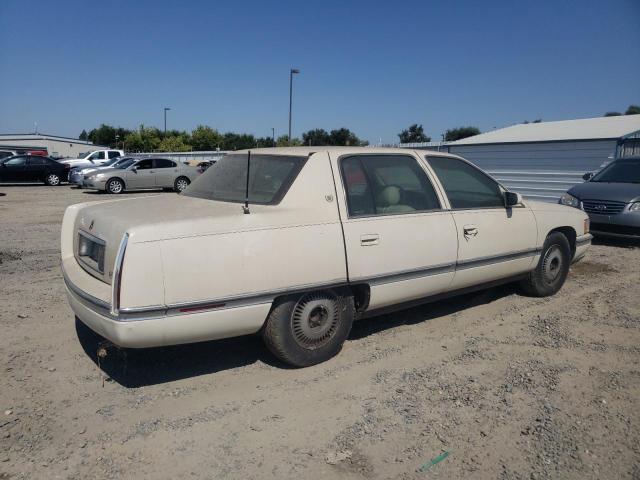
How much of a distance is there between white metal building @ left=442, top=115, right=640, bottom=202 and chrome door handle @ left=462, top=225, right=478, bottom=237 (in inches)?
443

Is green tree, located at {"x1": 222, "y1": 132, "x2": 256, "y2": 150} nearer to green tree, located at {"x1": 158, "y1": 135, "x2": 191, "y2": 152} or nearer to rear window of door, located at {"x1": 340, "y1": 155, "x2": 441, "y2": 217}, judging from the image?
green tree, located at {"x1": 158, "y1": 135, "x2": 191, "y2": 152}

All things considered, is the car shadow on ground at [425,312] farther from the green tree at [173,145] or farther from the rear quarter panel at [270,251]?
the green tree at [173,145]

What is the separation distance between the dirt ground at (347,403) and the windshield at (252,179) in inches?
47.9

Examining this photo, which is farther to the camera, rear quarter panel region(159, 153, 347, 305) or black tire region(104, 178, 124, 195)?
black tire region(104, 178, 124, 195)

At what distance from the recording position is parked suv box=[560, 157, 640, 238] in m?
8.39

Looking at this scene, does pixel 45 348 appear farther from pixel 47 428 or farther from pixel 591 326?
pixel 591 326

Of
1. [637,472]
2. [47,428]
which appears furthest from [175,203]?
[637,472]

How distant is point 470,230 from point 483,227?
192 mm

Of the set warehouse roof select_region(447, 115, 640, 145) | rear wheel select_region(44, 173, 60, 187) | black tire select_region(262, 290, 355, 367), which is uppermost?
warehouse roof select_region(447, 115, 640, 145)

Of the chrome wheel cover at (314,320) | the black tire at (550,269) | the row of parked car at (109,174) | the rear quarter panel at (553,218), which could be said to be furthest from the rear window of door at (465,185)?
the row of parked car at (109,174)

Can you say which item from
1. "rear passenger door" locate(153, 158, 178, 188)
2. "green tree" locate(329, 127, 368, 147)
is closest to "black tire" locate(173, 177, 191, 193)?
"rear passenger door" locate(153, 158, 178, 188)

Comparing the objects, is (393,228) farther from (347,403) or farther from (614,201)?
(614,201)

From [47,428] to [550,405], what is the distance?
3.02 m

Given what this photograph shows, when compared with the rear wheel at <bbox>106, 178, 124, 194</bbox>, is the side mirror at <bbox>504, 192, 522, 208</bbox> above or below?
above
